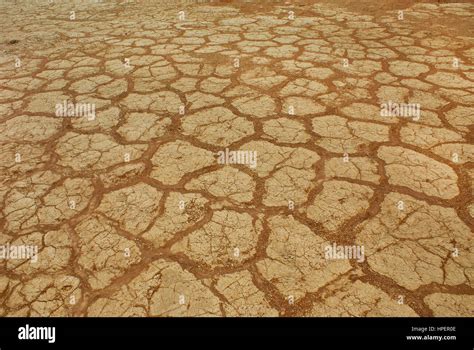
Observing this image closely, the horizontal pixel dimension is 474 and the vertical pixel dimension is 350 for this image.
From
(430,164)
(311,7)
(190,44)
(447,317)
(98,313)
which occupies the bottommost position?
(98,313)

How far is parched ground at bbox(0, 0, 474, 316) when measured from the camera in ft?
4.67

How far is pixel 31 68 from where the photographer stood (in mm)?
3504

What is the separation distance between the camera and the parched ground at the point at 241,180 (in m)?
1.42

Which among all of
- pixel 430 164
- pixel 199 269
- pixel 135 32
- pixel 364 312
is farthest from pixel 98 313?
pixel 135 32

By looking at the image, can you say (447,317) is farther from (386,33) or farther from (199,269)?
(386,33)

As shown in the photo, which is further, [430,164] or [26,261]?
[430,164]

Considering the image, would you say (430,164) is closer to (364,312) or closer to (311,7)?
(364,312)

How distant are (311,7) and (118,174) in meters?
4.51

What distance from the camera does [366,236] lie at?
5.31 ft

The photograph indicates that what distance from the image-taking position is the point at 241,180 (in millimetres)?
1981

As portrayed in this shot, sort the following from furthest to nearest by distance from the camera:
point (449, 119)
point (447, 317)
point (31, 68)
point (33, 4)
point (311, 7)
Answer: point (33, 4) < point (311, 7) < point (31, 68) < point (449, 119) < point (447, 317)

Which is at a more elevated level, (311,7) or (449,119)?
(311,7)

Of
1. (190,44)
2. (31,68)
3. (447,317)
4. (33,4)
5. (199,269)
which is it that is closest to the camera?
(447,317)

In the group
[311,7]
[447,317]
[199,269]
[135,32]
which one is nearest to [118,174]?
[199,269]
